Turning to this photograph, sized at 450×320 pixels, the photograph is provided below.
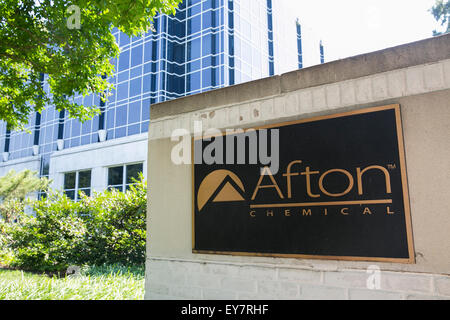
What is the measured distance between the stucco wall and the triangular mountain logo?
201 mm

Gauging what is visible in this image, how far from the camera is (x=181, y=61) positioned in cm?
2281

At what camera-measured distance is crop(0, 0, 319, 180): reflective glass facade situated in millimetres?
21406

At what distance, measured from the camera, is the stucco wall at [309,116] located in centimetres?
281

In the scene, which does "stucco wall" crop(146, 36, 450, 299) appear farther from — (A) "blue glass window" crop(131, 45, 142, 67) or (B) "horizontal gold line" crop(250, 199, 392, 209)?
(A) "blue glass window" crop(131, 45, 142, 67)

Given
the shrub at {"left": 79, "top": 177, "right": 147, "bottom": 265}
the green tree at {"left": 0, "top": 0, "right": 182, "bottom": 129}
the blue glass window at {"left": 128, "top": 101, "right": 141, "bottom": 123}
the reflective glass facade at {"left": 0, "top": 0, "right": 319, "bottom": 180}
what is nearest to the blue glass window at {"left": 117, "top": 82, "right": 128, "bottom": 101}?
the reflective glass facade at {"left": 0, "top": 0, "right": 319, "bottom": 180}

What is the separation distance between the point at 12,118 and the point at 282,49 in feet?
79.6

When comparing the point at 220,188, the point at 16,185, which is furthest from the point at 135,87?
the point at 220,188

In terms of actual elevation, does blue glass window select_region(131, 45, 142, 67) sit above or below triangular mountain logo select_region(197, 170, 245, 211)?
above

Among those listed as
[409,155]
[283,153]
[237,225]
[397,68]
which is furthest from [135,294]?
[397,68]

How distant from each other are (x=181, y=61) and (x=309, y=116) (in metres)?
20.6

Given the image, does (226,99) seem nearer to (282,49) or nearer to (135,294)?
(135,294)

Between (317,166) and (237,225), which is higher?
(317,166)

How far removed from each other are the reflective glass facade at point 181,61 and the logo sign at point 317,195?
17736mm

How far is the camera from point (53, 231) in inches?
315
